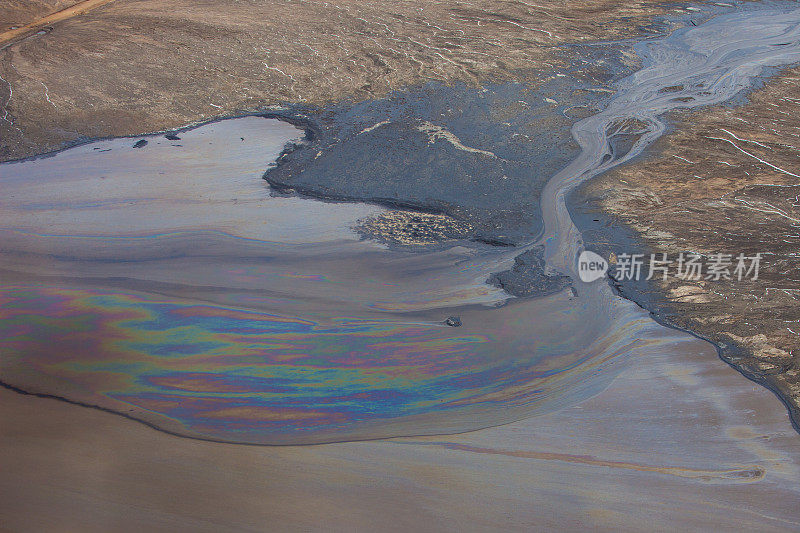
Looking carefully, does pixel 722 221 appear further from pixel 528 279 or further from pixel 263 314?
pixel 263 314

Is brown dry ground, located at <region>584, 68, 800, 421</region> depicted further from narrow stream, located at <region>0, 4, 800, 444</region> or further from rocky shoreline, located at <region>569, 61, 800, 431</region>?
narrow stream, located at <region>0, 4, 800, 444</region>

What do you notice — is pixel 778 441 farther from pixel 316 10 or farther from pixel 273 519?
pixel 316 10

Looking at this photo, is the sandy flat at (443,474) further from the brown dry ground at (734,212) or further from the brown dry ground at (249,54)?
the brown dry ground at (249,54)

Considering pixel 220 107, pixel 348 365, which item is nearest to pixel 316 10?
pixel 220 107

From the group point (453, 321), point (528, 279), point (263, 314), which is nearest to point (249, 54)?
point (263, 314)

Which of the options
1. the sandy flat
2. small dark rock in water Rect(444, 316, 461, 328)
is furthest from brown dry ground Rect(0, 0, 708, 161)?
the sandy flat

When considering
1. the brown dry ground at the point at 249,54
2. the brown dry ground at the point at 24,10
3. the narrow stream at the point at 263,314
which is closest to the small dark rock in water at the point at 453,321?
the narrow stream at the point at 263,314
